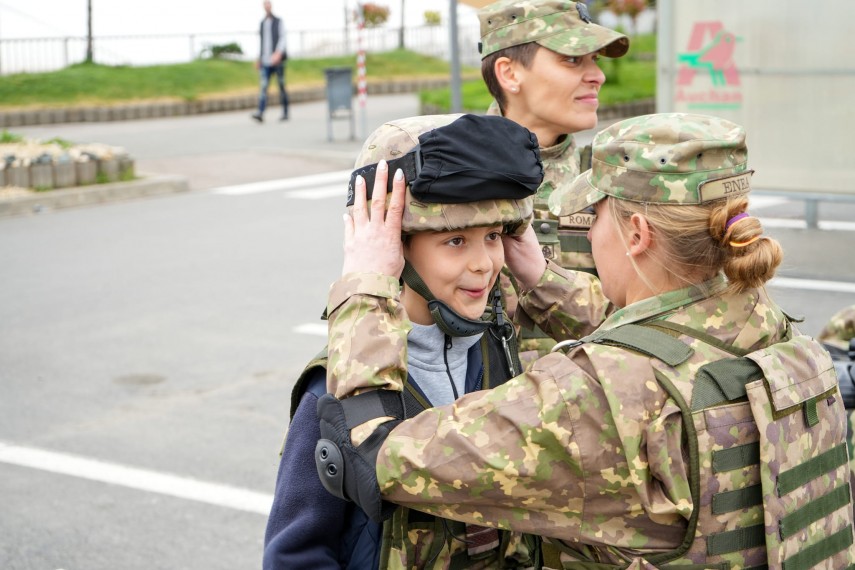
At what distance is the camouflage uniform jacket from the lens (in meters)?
1.98

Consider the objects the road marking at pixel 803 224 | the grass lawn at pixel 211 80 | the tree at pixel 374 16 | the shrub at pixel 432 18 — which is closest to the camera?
the road marking at pixel 803 224

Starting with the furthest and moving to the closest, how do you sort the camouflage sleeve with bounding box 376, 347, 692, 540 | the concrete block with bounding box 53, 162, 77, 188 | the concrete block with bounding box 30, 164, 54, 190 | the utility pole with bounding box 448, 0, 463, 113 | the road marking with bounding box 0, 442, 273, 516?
the utility pole with bounding box 448, 0, 463, 113, the concrete block with bounding box 53, 162, 77, 188, the concrete block with bounding box 30, 164, 54, 190, the road marking with bounding box 0, 442, 273, 516, the camouflage sleeve with bounding box 376, 347, 692, 540

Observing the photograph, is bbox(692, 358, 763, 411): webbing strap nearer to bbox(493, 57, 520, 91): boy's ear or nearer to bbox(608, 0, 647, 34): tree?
bbox(493, 57, 520, 91): boy's ear

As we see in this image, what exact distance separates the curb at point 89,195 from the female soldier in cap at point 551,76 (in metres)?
9.48

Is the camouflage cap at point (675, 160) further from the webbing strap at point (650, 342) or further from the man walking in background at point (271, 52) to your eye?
the man walking in background at point (271, 52)

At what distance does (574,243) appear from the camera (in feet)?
12.1

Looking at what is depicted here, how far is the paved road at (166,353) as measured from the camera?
4938mm

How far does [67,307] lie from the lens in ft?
27.5

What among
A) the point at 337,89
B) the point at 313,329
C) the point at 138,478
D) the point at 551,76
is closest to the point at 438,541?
the point at 551,76

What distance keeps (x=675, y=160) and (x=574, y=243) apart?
63.9 inches

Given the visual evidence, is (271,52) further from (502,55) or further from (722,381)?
(722,381)

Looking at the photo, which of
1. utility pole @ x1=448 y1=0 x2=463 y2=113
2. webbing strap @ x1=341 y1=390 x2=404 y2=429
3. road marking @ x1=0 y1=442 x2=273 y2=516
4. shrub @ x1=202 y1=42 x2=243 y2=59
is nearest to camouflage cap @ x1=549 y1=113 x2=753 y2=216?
webbing strap @ x1=341 y1=390 x2=404 y2=429

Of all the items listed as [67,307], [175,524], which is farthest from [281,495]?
[67,307]

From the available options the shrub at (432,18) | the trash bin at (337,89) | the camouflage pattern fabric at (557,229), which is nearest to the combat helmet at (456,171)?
the camouflage pattern fabric at (557,229)
